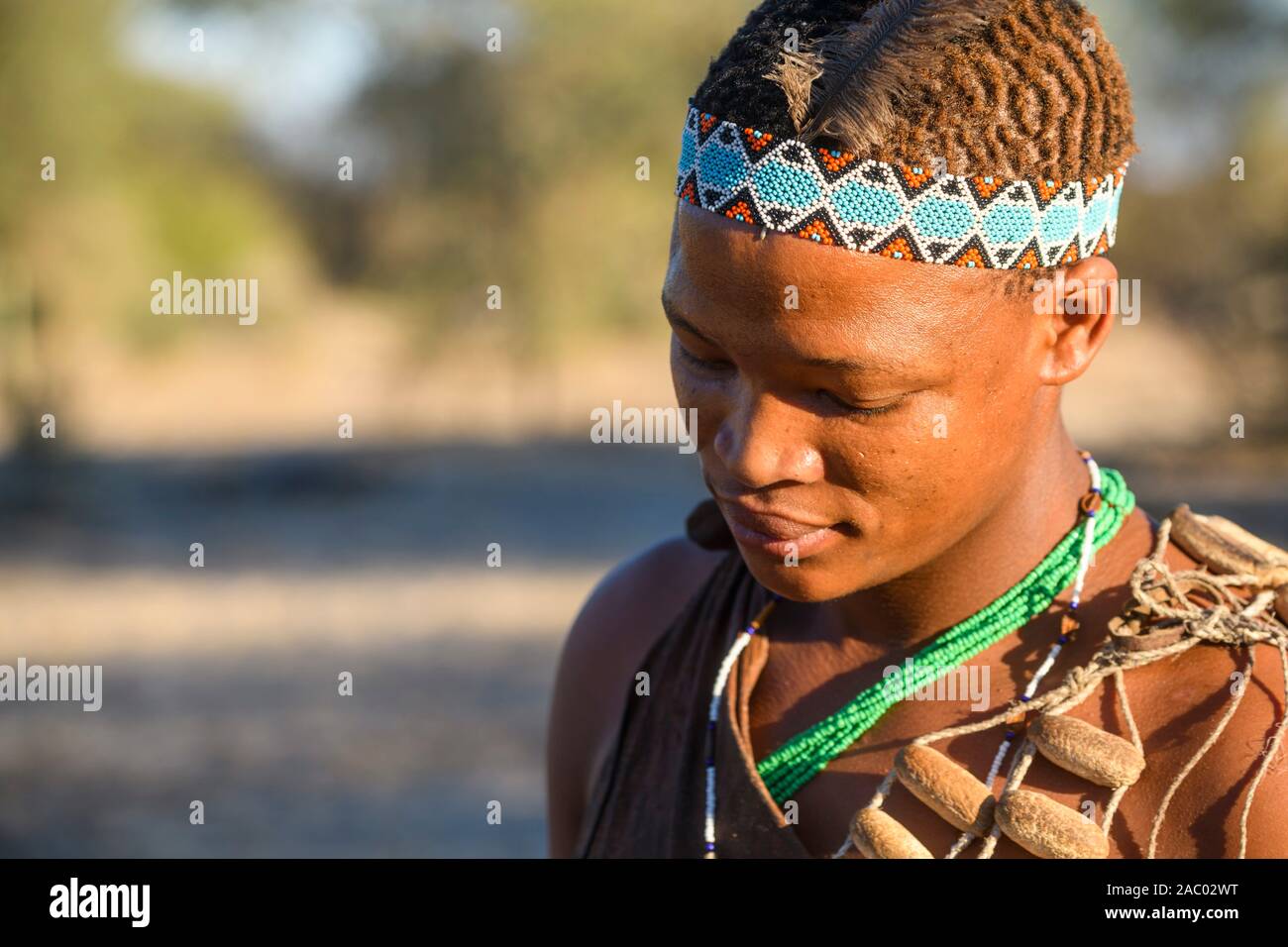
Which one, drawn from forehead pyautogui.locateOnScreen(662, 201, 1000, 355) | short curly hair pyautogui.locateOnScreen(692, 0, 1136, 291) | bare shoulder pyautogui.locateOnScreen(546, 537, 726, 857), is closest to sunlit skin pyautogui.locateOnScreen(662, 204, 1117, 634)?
forehead pyautogui.locateOnScreen(662, 201, 1000, 355)

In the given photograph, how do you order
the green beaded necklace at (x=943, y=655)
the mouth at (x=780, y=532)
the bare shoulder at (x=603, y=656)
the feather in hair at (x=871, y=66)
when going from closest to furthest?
1. the feather in hair at (x=871, y=66)
2. the mouth at (x=780, y=532)
3. the green beaded necklace at (x=943, y=655)
4. the bare shoulder at (x=603, y=656)

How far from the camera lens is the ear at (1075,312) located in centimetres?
188

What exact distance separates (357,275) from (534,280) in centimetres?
499

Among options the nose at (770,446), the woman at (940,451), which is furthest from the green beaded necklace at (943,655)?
the nose at (770,446)

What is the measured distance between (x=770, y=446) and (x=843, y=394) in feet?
0.37

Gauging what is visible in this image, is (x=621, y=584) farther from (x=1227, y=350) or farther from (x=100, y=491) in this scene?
(x=100, y=491)

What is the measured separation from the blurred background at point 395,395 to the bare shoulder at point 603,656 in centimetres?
391

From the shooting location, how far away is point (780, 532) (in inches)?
73.5

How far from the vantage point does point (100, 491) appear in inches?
535

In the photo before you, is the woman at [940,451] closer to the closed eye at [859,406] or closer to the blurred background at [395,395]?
the closed eye at [859,406]

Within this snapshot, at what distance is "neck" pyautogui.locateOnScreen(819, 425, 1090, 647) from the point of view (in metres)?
2.02

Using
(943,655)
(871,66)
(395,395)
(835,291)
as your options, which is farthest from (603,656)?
(395,395)

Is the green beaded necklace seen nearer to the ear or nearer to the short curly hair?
the ear

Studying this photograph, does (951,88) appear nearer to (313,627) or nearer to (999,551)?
(999,551)
